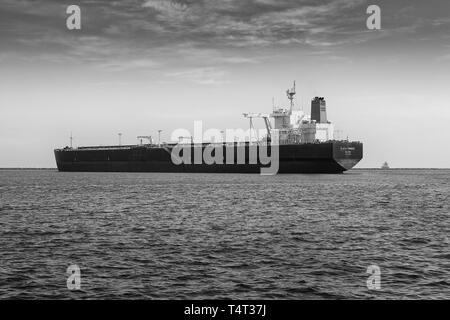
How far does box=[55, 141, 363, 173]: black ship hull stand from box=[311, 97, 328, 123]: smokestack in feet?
32.4

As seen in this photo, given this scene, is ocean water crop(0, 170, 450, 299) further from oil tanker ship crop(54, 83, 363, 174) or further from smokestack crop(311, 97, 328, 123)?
smokestack crop(311, 97, 328, 123)

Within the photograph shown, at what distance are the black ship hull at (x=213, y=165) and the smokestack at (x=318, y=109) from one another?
32.4 ft

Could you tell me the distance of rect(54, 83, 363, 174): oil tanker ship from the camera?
85.2 metres

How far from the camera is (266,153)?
304 ft

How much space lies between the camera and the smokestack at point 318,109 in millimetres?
92688

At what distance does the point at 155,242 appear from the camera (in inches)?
862

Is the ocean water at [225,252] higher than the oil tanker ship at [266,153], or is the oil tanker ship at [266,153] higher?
the oil tanker ship at [266,153]

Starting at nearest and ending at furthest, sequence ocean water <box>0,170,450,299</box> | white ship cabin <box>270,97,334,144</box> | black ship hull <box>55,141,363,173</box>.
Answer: ocean water <box>0,170,450,299</box>, black ship hull <box>55,141,363,173</box>, white ship cabin <box>270,97,334,144</box>

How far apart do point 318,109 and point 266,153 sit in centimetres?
1280

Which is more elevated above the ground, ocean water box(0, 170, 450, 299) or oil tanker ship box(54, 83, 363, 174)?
oil tanker ship box(54, 83, 363, 174)

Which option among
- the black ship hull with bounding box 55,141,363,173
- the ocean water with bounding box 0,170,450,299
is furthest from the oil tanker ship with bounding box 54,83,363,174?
the ocean water with bounding box 0,170,450,299

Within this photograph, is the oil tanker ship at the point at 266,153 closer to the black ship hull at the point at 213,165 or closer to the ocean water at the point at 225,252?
the black ship hull at the point at 213,165

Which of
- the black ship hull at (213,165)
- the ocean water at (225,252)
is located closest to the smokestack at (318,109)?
the black ship hull at (213,165)
